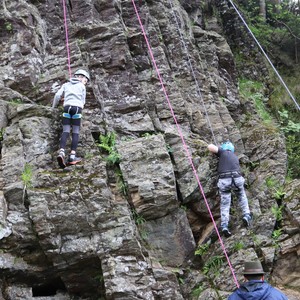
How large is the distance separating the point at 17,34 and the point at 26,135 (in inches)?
151

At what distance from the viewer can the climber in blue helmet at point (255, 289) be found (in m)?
4.79

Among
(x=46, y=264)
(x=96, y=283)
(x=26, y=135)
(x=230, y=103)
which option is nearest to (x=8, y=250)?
(x=46, y=264)

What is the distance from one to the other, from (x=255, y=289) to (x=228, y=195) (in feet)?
13.4

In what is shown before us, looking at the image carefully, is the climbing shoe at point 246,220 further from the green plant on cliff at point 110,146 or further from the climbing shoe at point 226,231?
the green plant on cliff at point 110,146

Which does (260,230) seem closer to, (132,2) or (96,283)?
(96,283)

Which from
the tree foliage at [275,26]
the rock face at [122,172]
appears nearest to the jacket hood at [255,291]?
the rock face at [122,172]

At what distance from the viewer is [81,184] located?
27.1ft

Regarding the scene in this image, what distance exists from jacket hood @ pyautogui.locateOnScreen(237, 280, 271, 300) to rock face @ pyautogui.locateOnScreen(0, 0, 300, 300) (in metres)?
3.07

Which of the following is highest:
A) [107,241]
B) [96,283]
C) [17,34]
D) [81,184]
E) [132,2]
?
[132,2]

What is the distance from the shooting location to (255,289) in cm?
491

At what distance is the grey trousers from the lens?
348 inches

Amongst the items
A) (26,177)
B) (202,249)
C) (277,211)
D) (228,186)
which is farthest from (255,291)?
(26,177)

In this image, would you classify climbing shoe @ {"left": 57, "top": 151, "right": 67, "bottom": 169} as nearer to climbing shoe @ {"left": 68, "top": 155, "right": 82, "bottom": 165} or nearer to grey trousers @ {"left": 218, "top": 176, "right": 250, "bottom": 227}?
climbing shoe @ {"left": 68, "top": 155, "right": 82, "bottom": 165}

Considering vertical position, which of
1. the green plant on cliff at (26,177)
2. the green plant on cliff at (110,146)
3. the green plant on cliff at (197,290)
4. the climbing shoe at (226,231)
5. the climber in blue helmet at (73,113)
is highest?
the climber in blue helmet at (73,113)
